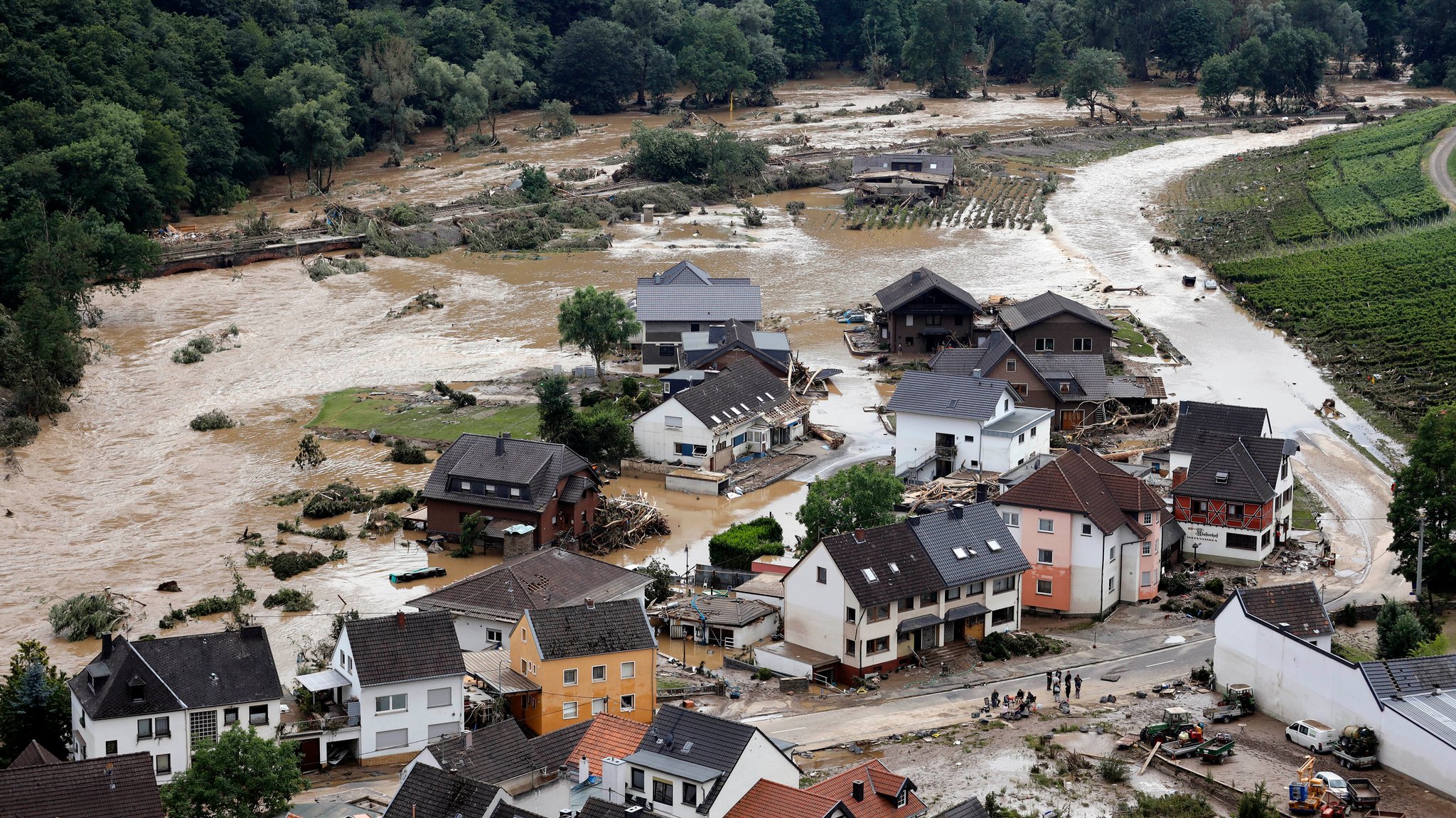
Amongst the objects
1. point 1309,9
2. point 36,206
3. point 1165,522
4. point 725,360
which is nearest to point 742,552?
point 1165,522

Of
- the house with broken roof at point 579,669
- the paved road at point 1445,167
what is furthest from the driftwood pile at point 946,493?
the paved road at point 1445,167

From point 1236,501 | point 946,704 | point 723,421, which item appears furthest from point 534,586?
point 1236,501

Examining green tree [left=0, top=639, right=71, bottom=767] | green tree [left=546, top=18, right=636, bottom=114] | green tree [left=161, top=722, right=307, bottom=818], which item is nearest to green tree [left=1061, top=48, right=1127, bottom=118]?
green tree [left=546, top=18, right=636, bottom=114]

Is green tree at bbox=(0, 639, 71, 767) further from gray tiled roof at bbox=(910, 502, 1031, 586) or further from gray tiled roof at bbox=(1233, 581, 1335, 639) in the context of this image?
gray tiled roof at bbox=(1233, 581, 1335, 639)

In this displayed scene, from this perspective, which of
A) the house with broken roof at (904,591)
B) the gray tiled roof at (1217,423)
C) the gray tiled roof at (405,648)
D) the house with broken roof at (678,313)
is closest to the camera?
the gray tiled roof at (405,648)

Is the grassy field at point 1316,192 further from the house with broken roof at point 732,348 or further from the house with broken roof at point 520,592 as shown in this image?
the house with broken roof at point 520,592

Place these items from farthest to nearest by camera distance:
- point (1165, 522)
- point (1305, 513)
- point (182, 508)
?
1. point (182, 508)
2. point (1305, 513)
3. point (1165, 522)

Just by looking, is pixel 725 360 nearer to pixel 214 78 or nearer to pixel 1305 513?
pixel 1305 513
